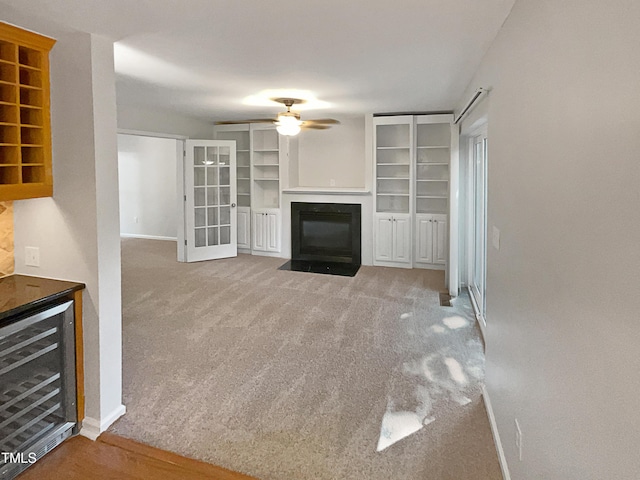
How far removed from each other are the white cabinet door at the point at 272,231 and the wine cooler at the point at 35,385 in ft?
16.9

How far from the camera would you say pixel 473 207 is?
17.0 feet

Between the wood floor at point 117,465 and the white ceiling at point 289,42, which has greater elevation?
the white ceiling at point 289,42

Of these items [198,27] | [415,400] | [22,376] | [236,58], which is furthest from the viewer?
[236,58]

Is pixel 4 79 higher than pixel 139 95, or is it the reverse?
pixel 139 95

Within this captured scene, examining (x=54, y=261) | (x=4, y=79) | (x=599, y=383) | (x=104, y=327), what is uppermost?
(x=4, y=79)

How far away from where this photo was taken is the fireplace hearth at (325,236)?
706 centimetres

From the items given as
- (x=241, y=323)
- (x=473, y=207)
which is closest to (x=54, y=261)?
(x=241, y=323)

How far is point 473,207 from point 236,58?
3.21 meters

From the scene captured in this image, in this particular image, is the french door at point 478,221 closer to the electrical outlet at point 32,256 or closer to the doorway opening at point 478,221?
the doorway opening at point 478,221

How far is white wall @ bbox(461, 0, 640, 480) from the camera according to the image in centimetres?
100

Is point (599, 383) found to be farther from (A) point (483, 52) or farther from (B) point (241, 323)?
(B) point (241, 323)

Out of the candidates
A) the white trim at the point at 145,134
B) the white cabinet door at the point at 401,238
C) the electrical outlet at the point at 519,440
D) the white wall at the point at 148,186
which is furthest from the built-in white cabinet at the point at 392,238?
the electrical outlet at the point at 519,440

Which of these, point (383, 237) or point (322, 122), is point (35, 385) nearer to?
point (383, 237)

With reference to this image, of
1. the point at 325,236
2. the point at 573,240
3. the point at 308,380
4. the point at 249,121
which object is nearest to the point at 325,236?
the point at 325,236
